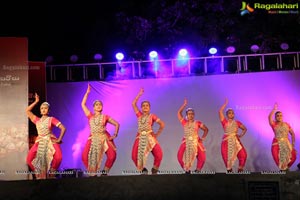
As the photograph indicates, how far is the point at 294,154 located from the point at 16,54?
4.83 m

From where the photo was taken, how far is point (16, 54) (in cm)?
777

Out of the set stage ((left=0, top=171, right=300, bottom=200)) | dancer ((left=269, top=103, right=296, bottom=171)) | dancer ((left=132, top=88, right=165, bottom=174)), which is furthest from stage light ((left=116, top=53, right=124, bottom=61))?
stage ((left=0, top=171, right=300, bottom=200))

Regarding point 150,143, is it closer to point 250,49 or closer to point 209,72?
point 209,72

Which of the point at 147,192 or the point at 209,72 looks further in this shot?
the point at 209,72

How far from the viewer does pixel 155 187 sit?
6395mm

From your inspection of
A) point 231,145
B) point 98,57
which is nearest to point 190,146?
point 231,145

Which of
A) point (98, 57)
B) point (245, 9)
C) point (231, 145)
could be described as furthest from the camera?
point (245, 9)

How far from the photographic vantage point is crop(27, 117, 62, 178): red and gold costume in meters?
7.21

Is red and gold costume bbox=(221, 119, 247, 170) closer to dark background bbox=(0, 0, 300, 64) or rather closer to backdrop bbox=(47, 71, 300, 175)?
backdrop bbox=(47, 71, 300, 175)

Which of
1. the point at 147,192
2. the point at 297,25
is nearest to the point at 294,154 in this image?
the point at 147,192

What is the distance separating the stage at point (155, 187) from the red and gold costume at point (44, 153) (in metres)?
0.94

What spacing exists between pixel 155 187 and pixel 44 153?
72.7 inches

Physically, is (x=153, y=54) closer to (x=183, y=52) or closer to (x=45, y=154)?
(x=183, y=52)

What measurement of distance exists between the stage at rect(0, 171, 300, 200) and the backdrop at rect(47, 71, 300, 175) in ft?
9.36
